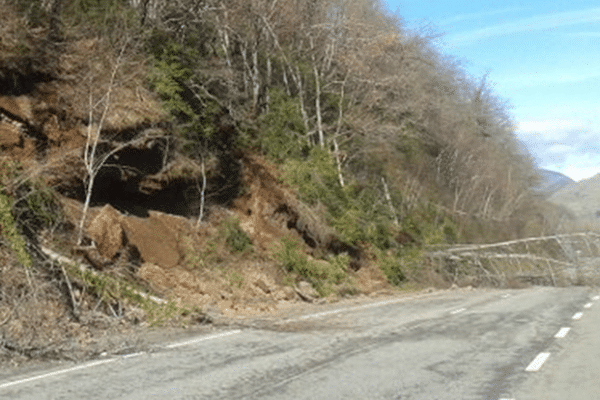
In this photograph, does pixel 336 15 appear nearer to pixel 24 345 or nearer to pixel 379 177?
pixel 379 177

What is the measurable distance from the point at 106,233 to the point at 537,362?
1172 cm

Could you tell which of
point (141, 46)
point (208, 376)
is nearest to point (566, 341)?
point (208, 376)

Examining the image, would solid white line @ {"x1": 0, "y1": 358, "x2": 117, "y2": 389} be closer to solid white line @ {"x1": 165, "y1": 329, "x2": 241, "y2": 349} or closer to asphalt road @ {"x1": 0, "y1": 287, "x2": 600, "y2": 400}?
asphalt road @ {"x1": 0, "y1": 287, "x2": 600, "y2": 400}

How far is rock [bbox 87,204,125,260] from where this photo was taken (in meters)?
18.3

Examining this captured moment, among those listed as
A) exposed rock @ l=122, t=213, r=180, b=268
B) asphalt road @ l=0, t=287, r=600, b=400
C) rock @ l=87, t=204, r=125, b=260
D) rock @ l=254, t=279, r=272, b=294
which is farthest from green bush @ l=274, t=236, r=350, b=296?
asphalt road @ l=0, t=287, r=600, b=400

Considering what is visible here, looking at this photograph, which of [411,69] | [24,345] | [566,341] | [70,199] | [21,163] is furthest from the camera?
[411,69]

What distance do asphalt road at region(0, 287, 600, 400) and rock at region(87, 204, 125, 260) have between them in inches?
209

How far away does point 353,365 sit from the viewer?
31.5 ft

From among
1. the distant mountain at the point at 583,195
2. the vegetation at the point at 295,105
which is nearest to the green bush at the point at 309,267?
the vegetation at the point at 295,105

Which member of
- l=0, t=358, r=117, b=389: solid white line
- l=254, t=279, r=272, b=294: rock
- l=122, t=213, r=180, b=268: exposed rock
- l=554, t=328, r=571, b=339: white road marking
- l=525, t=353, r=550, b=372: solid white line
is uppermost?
Answer: l=122, t=213, r=180, b=268: exposed rock

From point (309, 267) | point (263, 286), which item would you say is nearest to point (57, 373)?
point (263, 286)

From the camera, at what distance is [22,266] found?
46.0 feet

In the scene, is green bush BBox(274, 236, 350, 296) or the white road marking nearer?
the white road marking

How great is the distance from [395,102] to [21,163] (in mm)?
24404
